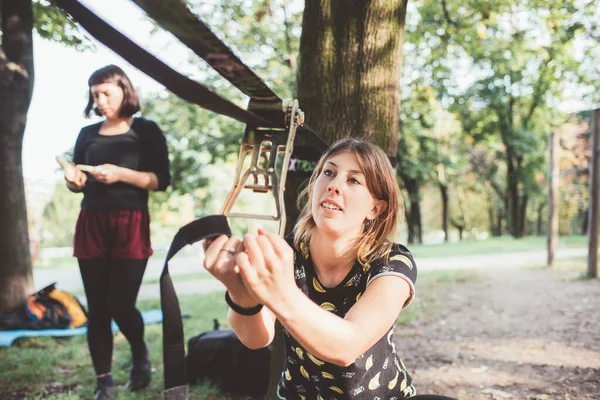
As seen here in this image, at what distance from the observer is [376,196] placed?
6.01 feet

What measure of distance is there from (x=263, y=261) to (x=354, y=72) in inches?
79.4

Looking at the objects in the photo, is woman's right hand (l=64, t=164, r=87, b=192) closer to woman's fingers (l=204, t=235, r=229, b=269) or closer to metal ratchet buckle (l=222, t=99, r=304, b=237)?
metal ratchet buckle (l=222, t=99, r=304, b=237)

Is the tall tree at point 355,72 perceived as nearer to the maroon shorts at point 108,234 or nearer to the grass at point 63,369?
the maroon shorts at point 108,234

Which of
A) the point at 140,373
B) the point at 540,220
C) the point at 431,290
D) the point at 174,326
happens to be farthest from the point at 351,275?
the point at 540,220

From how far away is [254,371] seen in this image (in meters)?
3.49

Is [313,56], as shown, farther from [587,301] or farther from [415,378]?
[587,301]

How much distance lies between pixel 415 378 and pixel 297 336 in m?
3.20

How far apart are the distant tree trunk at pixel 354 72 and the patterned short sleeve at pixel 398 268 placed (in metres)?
1.06

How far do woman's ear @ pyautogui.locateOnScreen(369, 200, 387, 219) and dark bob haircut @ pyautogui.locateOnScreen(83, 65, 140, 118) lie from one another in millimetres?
2012

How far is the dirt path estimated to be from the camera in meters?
3.66

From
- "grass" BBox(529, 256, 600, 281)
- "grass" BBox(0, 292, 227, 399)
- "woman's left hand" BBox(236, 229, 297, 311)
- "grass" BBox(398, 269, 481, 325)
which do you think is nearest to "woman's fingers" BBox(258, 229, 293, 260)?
"woman's left hand" BBox(236, 229, 297, 311)

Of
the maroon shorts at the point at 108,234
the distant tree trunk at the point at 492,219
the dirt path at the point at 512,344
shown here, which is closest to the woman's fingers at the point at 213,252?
the maroon shorts at the point at 108,234

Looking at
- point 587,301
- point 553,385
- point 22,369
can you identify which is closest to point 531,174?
point 587,301

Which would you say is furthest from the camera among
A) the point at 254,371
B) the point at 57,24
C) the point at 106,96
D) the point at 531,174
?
the point at 531,174
